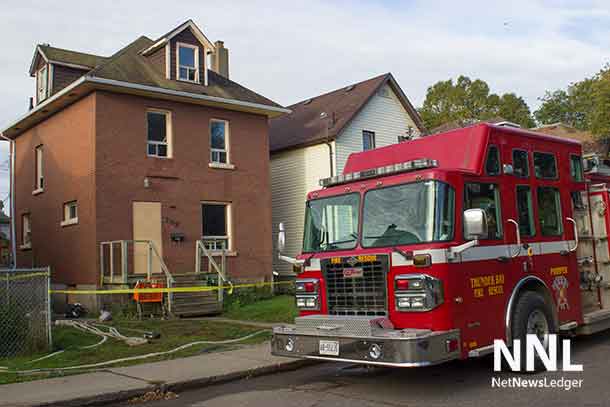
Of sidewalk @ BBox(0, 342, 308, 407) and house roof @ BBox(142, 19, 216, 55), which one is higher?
house roof @ BBox(142, 19, 216, 55)

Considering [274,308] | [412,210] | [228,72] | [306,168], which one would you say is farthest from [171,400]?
[228,72]

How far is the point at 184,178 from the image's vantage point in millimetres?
19500

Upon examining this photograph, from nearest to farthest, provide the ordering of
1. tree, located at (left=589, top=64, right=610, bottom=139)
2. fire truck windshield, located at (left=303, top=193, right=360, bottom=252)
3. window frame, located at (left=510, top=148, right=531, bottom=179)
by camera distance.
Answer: fire truck windshield, located at (left=303, top=193, right=360, bottom=252) → window frame, located at (left=510, top=148, right=531, bottom=179) → tree, located at (left=589, top=64, right=610, bottom=139)

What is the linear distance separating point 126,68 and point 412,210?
14263 mm

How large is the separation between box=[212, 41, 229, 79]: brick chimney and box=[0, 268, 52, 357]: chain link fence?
19528mm

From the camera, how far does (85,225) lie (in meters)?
18.2

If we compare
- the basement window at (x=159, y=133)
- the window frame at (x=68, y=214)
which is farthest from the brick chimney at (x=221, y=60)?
the window frame at (x=68, y=214)

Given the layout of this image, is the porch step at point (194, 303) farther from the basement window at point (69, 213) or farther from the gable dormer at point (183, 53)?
the gable dormer at point (183, 53)

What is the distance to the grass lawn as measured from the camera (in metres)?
9.36

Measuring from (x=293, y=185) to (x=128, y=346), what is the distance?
1463cm

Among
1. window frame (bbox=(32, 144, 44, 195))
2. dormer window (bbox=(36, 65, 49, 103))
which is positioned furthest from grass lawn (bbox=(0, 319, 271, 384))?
dormer window (bbox=(36, 65, 49, 103))

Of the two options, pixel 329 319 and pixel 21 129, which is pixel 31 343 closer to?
pixel 329 319

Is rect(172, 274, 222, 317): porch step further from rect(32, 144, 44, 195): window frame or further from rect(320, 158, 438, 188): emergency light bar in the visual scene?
rect(320, 158, 438, 188): emergency light bar

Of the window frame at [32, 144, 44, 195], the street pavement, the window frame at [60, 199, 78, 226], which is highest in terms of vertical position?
the window frame at [32, 144, 44, 195]
